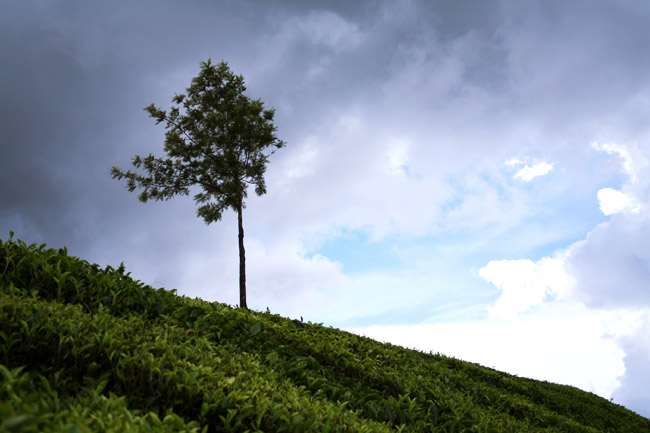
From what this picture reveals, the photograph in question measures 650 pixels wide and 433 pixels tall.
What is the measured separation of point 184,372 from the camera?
469 cm

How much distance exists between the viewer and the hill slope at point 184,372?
380 centimetres

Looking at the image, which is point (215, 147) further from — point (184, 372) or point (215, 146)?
point (184, 372)

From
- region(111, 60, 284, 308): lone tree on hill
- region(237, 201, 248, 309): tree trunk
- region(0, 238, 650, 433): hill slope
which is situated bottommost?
region(0, 238, 650, 433): hill slope

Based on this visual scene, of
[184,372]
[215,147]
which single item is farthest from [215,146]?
[184,372]

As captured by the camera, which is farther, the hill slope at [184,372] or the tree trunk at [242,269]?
the tree trunk at [242,269]

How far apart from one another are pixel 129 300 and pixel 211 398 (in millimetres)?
3448

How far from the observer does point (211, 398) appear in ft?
14.5

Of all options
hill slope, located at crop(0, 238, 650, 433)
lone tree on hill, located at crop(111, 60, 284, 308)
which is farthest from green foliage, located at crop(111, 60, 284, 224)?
hill slope, located at crop(0, 238, 650, 433)

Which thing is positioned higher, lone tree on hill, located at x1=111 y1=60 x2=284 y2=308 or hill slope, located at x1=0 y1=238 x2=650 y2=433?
lone tree on hill, located at x1=111 y1=60 x2=284 y2=308

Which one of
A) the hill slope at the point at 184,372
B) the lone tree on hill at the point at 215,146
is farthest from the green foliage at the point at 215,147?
→ the hill slope at the point at 184,372

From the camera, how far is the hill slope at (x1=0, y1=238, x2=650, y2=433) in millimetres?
3803

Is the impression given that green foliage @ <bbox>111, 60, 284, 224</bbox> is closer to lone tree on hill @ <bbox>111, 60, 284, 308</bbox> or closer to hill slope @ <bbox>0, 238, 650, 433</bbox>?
lone tree on hill @ <bbox>111, 60, 284, 308</bbox>

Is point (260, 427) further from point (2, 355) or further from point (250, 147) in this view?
point (250, 147)

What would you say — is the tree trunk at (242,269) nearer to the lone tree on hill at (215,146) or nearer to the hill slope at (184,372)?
the lone tree on hill at (215,146)
